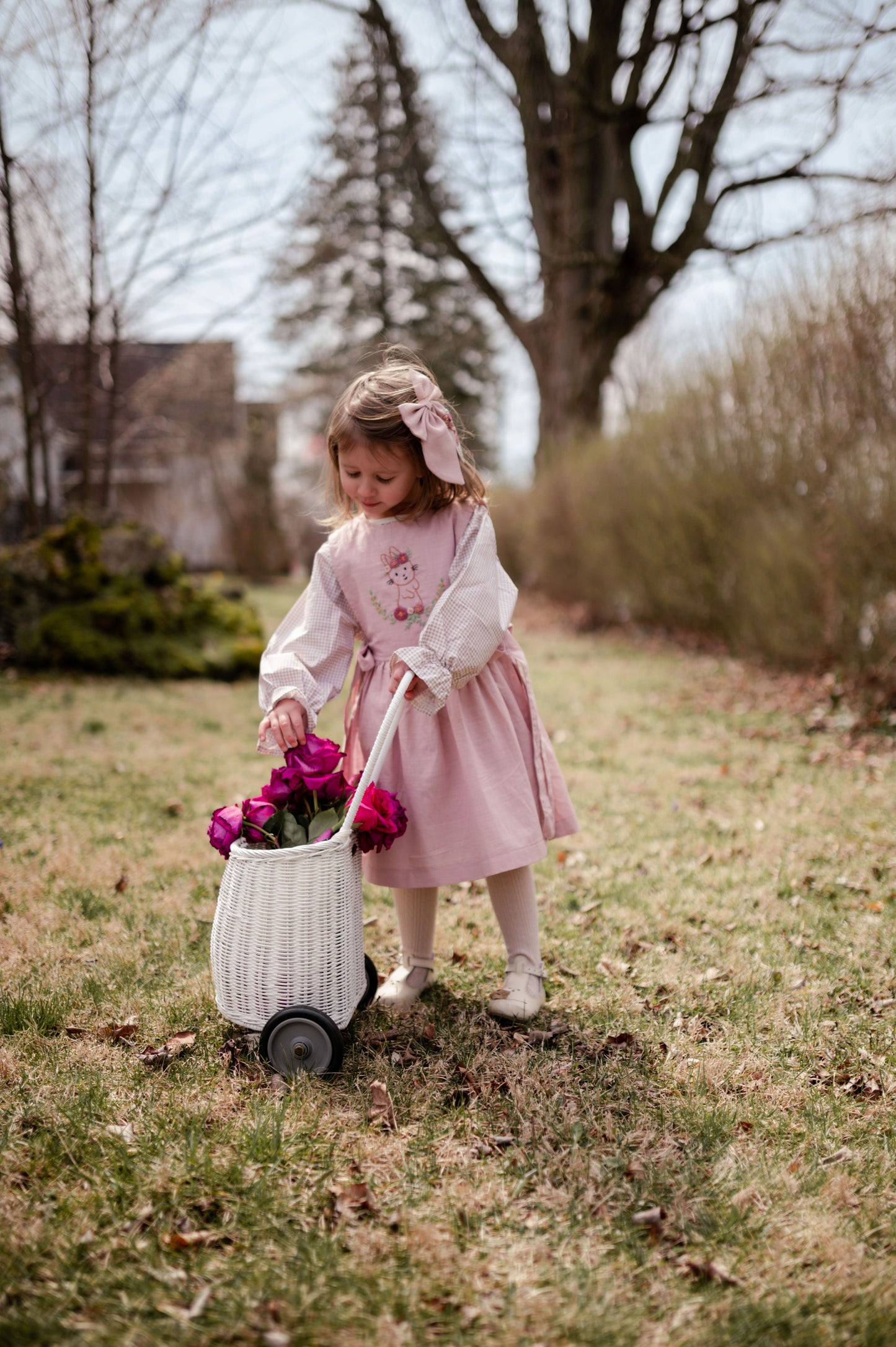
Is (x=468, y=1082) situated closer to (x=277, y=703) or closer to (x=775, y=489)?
(x=277, y=703)

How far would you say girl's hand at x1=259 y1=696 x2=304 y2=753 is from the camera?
2.41 metres

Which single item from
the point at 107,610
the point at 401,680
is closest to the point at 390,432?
the point at 401,680

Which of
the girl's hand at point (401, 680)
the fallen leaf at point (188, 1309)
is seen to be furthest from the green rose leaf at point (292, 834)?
the fallen leaf at point (188, 1309)

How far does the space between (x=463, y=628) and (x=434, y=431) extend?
19.5 inches

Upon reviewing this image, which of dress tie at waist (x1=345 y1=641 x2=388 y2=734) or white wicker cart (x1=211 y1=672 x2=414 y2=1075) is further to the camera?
dress tie at waist (x1=345 y1=641 x2=388 y2=734)

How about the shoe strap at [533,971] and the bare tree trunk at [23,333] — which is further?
the bare tree trunk at [23,333]

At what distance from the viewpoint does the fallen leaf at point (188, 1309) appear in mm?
1517

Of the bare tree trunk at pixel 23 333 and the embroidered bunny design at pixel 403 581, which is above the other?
the bare tree trunk at pixel 23 333

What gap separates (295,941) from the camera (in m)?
2.25

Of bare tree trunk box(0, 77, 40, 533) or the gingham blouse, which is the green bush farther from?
the gingham blouse

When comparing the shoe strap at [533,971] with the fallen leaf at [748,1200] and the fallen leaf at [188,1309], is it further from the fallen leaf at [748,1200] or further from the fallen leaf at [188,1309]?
the fallen leaf at [188,1309]

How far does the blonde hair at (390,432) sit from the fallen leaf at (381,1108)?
4.68 ft

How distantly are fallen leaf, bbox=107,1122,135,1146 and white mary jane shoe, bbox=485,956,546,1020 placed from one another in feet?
3.21

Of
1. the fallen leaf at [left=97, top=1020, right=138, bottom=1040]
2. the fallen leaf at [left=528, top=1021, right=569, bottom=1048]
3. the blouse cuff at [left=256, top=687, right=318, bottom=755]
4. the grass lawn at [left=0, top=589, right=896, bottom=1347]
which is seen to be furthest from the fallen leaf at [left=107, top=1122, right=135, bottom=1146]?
the fallen leaf at [left=528, top=1021, right=569, bottom=1048]
